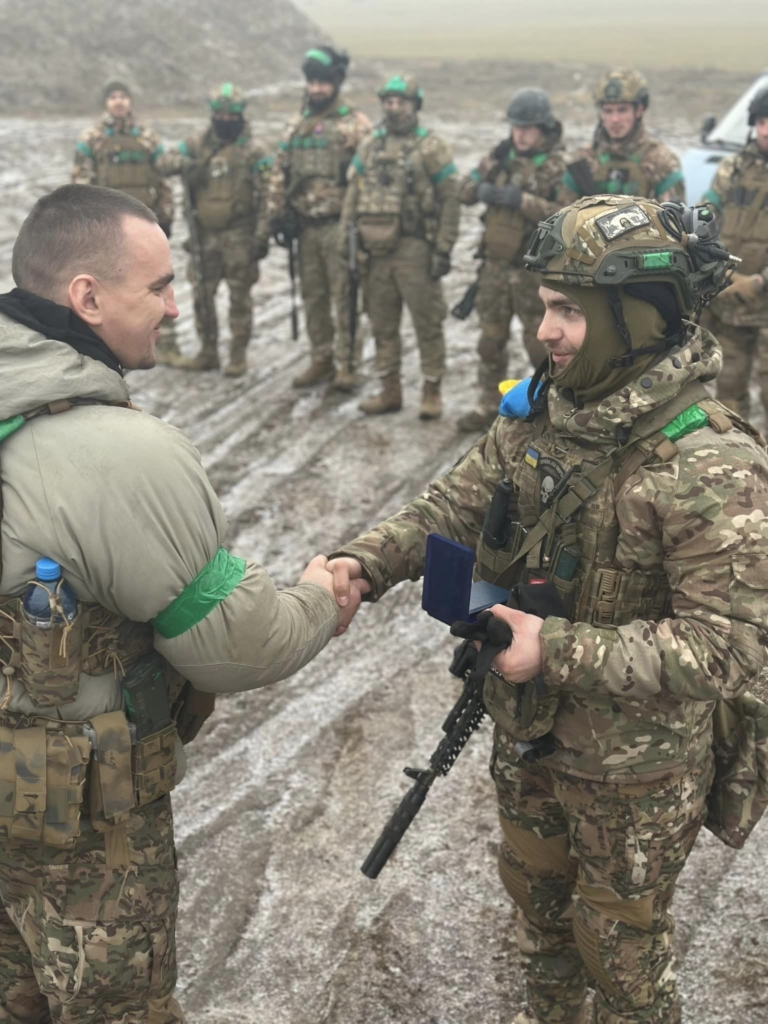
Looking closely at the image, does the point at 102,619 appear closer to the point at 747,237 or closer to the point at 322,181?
the point at 747,237

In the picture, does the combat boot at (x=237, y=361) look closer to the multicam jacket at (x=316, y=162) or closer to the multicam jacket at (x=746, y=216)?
the multicam jacket at (x=316, y=162)

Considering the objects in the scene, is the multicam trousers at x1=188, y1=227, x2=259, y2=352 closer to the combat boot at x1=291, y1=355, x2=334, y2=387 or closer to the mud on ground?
the combat boot at x1=291, y1=355, x2=334, y2=387

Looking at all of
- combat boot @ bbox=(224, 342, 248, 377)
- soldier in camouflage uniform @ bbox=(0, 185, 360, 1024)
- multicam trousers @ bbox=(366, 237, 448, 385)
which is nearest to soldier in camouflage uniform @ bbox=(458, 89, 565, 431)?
multicam trousers @ bbox=(366, 237, 448, 385)

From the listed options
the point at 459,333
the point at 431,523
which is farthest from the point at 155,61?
the point at 431,523

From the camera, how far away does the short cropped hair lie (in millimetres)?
2260

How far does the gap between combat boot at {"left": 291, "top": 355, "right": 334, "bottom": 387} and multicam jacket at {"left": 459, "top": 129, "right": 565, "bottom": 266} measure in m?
1.91

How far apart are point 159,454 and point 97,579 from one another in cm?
29

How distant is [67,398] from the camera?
215cm

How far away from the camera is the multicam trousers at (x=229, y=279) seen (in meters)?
8.79

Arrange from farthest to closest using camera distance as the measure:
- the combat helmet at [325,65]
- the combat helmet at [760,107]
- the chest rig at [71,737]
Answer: the combat helmet at [325,65]
the combat helmet at [760,107]
the chest rig at [71,737]

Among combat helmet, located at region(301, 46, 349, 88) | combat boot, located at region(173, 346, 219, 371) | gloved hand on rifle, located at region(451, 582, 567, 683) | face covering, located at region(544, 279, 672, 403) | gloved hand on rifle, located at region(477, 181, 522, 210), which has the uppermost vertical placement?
combat helmet, located at region(301, 46, 349, 88)

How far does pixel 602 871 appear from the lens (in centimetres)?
263

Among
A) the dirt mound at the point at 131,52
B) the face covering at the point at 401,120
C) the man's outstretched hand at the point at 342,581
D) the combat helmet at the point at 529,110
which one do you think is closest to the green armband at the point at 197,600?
the man's outstretched hand at the point at 342,581

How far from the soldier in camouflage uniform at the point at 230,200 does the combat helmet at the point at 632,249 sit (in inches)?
253
